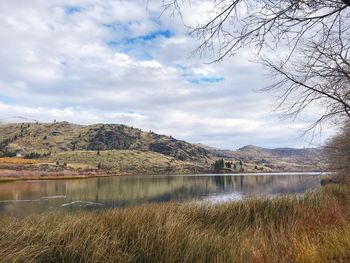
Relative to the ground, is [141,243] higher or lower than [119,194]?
higher

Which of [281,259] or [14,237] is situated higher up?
[14,237]

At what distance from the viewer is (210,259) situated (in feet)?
23.7

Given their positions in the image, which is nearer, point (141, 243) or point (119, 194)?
point (141, 243)

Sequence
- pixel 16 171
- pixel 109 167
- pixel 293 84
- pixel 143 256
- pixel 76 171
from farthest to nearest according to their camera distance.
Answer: pixel 109 167 < pixel 76 171 < pixel 16 171 < pixel 293 84 < pixel 143 256

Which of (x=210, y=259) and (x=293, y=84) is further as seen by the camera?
(x=293, y=84)

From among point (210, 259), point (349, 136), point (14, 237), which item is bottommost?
point (210, 259)

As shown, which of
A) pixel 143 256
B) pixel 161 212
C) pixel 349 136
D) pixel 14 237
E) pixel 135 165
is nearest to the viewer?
pixel 14 237

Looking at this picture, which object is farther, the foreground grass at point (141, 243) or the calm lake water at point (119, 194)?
the calm lake water at point (119, 194)

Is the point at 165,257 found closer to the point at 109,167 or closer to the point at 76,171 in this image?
the point at 76,171

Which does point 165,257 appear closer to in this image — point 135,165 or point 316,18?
point 316,18

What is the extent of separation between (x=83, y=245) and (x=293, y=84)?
5.60 metres

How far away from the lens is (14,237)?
6.19 m

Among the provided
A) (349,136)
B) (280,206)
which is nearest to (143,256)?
(280,206)

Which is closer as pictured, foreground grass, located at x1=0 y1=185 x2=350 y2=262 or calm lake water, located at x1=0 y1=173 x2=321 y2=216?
foreground grass, located at x1=0 y1=185 x2=350 y2=262
